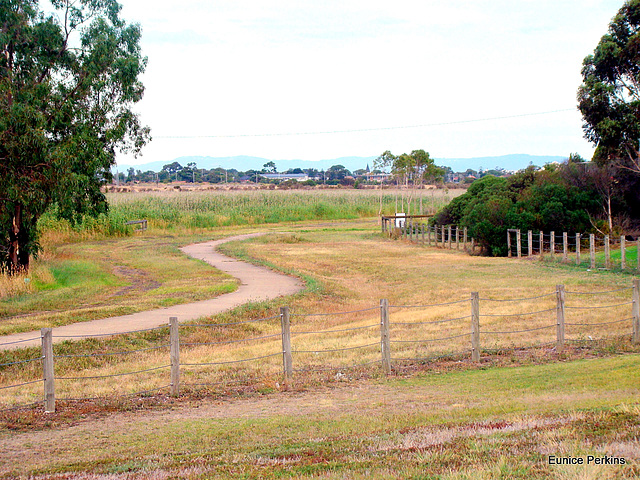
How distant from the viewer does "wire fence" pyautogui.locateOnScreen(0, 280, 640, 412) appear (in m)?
10.7

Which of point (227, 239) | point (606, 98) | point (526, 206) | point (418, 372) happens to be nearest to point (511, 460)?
point (418, 372)

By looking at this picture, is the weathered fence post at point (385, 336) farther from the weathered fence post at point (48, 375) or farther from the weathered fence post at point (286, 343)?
the weathered fence post at point (48, 375)

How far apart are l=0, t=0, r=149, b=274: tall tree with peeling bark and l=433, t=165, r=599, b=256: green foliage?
60.2ft

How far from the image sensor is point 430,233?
4472 centimetres

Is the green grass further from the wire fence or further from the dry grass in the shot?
the dry grass

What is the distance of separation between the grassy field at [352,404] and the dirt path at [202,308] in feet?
2.33

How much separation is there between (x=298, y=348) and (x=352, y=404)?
476 cm

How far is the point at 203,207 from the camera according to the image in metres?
65.2

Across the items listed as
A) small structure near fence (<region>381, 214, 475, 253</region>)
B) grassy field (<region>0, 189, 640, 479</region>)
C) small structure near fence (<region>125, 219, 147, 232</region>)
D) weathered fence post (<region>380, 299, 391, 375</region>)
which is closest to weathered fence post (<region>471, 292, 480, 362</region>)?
grassy field (<region>0, 189, 640, 479</region>)

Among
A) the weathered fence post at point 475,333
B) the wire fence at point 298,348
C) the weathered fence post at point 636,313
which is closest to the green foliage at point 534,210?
the wire fence at point 298,348

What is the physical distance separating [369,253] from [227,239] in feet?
41.8

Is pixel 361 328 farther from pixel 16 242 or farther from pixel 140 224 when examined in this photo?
pixel 140 224

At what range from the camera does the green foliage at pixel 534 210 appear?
106 feet

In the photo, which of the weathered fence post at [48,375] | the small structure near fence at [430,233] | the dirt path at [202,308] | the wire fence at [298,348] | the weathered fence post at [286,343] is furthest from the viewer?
the small structure near fence at [430,233]
